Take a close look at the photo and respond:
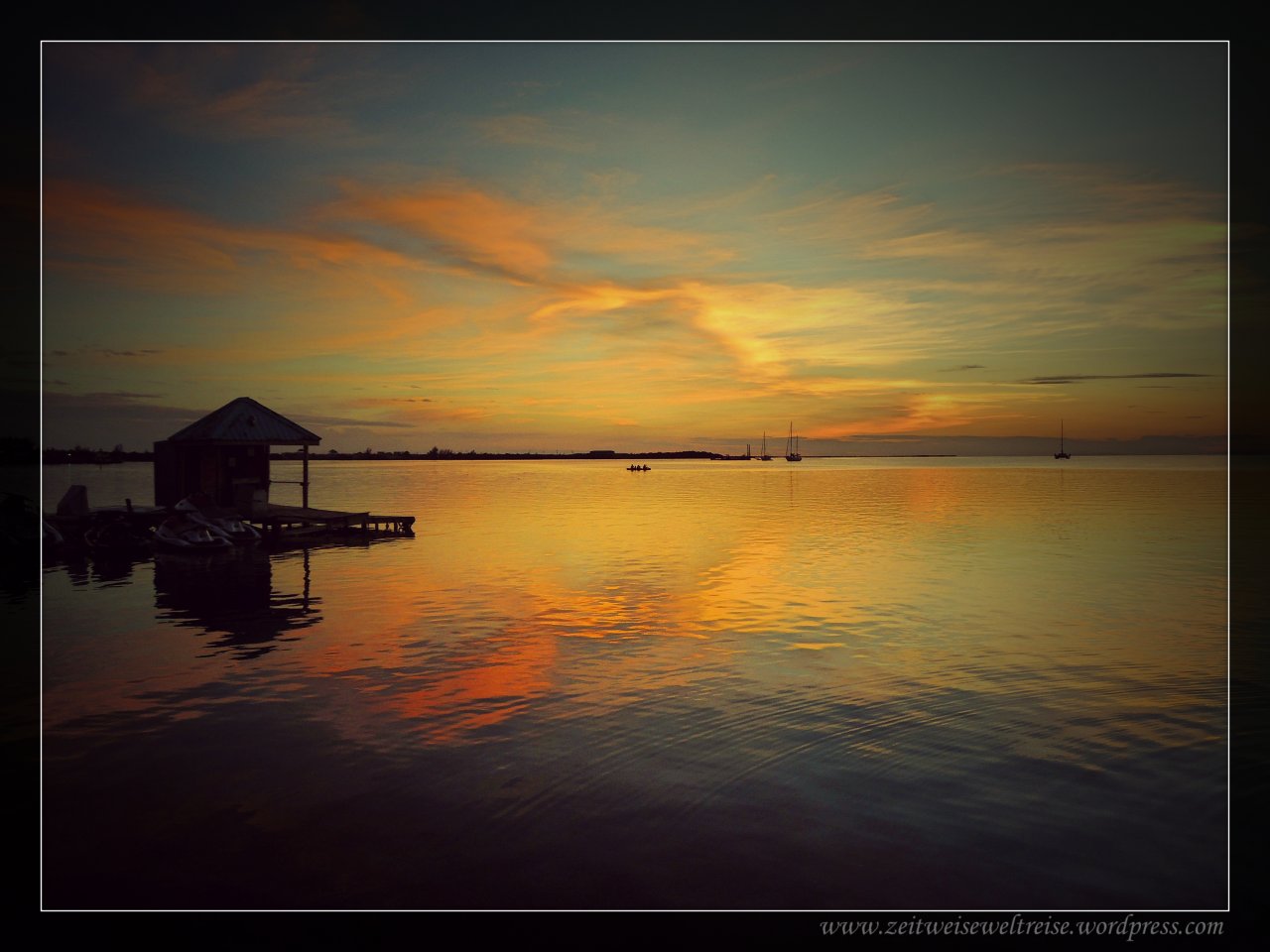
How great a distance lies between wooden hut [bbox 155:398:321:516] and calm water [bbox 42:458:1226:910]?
44.4 feet

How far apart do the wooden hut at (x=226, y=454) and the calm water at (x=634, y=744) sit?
44.4 feet

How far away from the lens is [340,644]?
65.5ft

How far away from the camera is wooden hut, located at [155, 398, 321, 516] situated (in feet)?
139

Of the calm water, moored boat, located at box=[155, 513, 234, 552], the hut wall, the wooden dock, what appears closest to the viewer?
the calm water

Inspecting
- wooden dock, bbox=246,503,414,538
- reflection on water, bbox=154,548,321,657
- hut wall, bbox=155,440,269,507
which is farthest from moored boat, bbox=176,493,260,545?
reflection on water, bbox=154,548,321,657

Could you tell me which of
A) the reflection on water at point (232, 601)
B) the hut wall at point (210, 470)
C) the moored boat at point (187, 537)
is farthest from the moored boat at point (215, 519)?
the reflection on water at point (232, 601)

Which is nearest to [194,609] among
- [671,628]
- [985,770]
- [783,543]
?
[671,628]

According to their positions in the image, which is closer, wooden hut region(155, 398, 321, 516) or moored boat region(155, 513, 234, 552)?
moored boat region(155, 513, 234, 552)

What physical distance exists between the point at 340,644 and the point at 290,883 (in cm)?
1188

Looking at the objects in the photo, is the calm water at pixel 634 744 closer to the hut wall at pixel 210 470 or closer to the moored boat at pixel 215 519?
the moored boat at pixel 215 519

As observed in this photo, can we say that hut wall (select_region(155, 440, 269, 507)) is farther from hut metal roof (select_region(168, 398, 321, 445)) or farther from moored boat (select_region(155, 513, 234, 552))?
moored boat (select_region(155, 513, 234, 552))

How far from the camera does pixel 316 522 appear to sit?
147 ft

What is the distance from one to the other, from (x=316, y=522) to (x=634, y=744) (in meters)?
36.4
